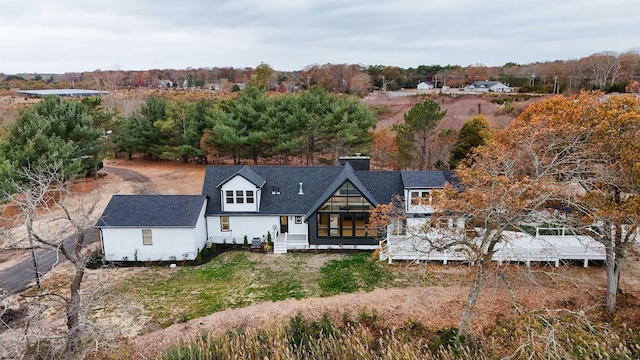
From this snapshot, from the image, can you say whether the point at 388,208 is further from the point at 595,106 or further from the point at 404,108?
the point at 404,108

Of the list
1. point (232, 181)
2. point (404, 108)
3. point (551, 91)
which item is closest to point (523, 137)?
point (232, 181)

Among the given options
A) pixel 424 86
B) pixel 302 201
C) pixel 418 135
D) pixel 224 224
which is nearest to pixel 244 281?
pixel 224 224

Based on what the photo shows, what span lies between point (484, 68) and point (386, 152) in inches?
3158

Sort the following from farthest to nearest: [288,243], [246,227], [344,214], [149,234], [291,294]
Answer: [246,227], [288,243], [344,214], [149,234], [291,294]

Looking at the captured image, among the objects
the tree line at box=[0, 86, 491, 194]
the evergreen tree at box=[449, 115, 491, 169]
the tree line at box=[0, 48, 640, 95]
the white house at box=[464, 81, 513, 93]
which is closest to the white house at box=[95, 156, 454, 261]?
the tree line at box=[0, 86, 491, 194]

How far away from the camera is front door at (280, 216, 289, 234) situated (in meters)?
22.5

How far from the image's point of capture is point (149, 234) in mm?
20391

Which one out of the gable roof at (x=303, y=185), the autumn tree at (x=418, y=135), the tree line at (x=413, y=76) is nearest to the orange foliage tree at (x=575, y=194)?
the gable roof at (x=303, y=185)

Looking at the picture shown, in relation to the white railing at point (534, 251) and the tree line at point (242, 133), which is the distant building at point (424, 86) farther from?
the white railing at point (534, 251)

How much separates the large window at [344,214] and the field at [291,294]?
126cm

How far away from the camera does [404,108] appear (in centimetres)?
6144

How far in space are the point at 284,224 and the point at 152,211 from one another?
6663 millimetres

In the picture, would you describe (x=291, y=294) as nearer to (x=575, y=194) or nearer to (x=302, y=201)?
(x=302, y=201)

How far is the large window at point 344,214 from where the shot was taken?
21.0 m
